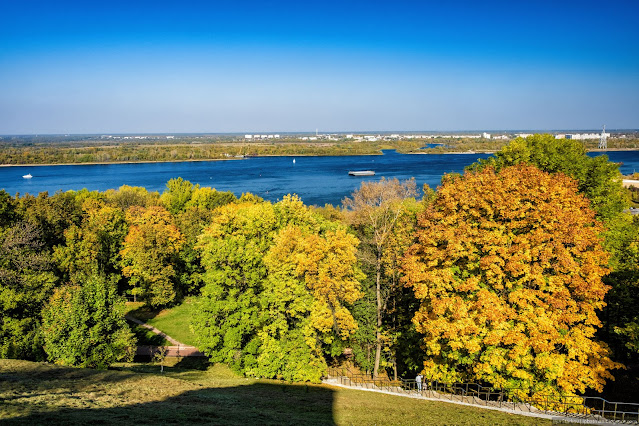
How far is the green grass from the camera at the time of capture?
3036cm

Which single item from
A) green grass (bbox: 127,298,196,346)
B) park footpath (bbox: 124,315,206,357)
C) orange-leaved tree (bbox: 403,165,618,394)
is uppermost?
orange-leaved tree (bbox: 403,165,618,394)

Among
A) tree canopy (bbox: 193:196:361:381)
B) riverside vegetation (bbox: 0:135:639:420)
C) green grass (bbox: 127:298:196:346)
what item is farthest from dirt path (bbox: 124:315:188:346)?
tree canopy (bbox: 193:196:361:381)

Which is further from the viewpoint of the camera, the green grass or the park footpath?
the green grass

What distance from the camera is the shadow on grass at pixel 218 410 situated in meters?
10.3

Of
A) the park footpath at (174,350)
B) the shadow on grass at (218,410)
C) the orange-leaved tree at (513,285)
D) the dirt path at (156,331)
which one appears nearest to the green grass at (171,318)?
the dirt path at (156,331)

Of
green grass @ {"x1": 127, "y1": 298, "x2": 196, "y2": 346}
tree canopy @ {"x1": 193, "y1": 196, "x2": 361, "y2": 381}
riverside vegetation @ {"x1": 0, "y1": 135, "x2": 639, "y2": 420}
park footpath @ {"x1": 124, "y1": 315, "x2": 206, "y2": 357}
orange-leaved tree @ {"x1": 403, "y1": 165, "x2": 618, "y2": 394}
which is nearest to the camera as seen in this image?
orange-leaved tree @ {"x1": 403, "y1": 165, "x2": 618, "y2": 394}

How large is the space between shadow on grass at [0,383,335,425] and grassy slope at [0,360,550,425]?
22 millimetres

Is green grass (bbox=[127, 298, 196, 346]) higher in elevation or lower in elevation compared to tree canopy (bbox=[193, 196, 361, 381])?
lower

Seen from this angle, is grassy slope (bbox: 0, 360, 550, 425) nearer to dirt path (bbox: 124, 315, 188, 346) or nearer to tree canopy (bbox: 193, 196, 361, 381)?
tree canopy (bbox: 193, 196, 361, 381)

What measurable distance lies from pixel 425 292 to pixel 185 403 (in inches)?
365

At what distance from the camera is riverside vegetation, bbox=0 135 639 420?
613 inches

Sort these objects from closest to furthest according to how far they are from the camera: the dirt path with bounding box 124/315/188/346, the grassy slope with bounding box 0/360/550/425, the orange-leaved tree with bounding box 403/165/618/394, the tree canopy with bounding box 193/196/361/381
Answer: the grassy slope with bounding box 0/360/550/425, the orange-leaved tree with bounding box 403/165/618/394, the tree canopy with bounding box 193/196/361/381, the dirt path with bounding box 124/315/188/346

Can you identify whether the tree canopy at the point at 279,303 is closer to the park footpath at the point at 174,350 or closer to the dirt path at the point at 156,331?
the park footpath at the point at 174,350

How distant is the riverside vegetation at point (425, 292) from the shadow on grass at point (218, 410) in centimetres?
323
